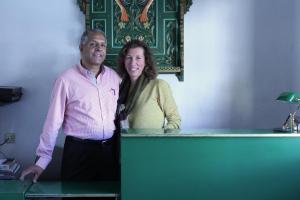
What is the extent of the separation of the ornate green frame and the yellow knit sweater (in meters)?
0.55

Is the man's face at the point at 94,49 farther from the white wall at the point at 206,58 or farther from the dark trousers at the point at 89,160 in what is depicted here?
the white wall at the point at 206,58

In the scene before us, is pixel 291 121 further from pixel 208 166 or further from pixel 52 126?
pixel 52 126

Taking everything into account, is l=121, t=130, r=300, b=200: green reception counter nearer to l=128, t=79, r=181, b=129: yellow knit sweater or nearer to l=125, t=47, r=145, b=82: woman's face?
l=128, t=79, r=181, b=129: yellow knit sweater

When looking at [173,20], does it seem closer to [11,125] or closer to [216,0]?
[216,0]

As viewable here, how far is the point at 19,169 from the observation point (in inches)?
109

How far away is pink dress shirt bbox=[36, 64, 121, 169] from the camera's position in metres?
2.18

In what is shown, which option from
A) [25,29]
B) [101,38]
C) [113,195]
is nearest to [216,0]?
[101,38]

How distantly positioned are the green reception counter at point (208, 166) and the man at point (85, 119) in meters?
0.44

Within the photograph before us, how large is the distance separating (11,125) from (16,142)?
5.9 inches

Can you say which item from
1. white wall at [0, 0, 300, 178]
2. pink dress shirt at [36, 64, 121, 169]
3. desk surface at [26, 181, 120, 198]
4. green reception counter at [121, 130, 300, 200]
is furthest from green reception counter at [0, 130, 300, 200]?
white wall at [0, 0, 300, 178]

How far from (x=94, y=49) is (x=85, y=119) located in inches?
17.4

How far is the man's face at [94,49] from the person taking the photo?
7.29ft

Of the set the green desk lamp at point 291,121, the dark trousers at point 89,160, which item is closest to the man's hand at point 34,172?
the dark trousers at point 89,160

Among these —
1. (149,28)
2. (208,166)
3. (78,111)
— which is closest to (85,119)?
(78,111)
